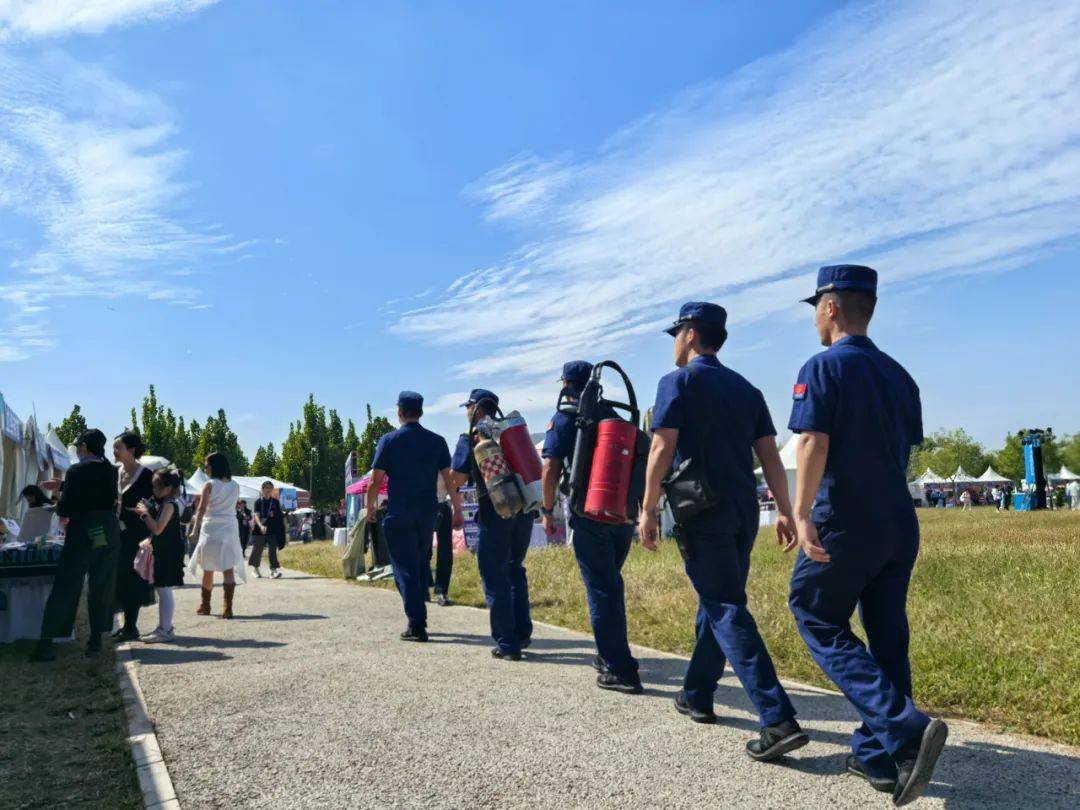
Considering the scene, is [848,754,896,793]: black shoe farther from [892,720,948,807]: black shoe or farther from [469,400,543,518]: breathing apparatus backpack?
[469,400,543,518]: breathing apparatus backpack

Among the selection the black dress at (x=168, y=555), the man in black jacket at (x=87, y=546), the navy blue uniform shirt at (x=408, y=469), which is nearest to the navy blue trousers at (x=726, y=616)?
the navy blue uniform shirt at (x=408, y=469)

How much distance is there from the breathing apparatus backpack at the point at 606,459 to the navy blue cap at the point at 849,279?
1599 millimetres

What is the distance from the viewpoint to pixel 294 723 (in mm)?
4738

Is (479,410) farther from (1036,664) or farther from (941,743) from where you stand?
(941,743)

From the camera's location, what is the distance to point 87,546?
760cm

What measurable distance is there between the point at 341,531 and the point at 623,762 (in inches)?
1104

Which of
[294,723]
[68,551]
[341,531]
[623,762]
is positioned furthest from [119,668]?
[341,531]

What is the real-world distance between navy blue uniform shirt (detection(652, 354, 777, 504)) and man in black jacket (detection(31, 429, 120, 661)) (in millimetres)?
5285

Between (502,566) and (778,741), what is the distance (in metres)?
→ 3.28

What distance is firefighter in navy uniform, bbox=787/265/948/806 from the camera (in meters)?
3.55

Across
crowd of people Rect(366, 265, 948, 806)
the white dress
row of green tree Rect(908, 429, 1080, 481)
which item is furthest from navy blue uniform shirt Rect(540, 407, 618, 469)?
row of green tree Rect(908, 429, 1080, 481)

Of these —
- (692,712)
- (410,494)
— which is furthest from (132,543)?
(692,712)

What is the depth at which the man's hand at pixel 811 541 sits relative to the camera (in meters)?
3.55

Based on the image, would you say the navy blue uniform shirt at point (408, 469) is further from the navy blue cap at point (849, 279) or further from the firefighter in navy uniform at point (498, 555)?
the navy blue cap at point (849, 279)
